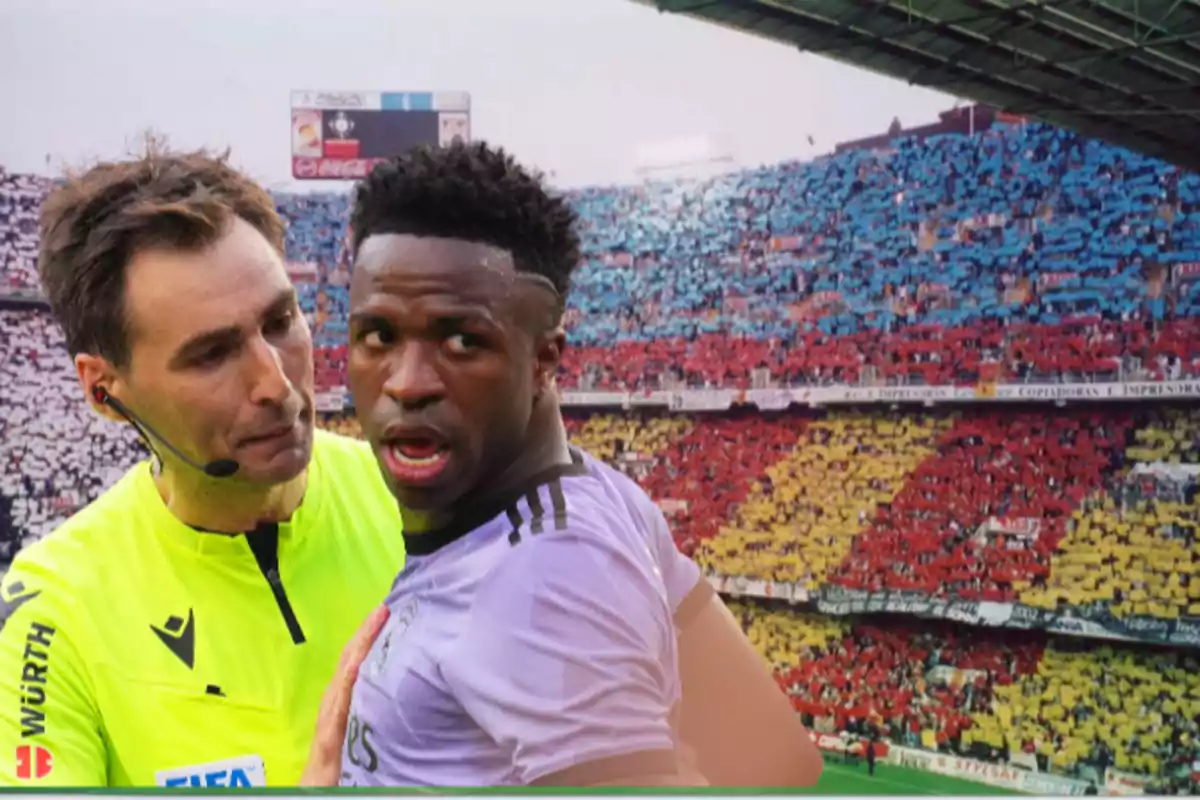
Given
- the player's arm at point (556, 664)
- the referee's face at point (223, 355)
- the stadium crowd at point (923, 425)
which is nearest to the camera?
the player's arm at point (556, 664)

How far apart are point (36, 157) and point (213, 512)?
0.92m

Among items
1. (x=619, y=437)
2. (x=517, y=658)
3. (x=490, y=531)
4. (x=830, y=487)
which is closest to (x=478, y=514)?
(x=490, y=531)

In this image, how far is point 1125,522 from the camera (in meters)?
2.01

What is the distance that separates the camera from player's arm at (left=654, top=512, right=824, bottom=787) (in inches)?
73.8

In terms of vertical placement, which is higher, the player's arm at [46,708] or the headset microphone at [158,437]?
the headset microphone at [158,437]

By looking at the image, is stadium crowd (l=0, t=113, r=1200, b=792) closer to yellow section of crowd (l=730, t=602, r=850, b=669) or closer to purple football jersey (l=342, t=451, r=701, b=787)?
yellow section of crowd (l=730, t=602, r=850, b=669)

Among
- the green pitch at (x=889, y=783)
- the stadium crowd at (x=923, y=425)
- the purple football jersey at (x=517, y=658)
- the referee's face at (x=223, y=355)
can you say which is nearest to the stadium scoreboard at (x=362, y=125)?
the stadium crowd at (x=923, y=425)

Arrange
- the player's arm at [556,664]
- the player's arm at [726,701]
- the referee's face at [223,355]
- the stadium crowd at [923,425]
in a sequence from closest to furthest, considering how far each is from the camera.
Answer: the player's arm at [556,664]
the referee's face at [223,355]
the player's arm at [726,701]
the stadium crowd at [923,425]

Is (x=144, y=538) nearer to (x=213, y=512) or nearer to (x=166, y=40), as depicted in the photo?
(x=213, y=512)

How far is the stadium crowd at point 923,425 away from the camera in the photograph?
6.49ft

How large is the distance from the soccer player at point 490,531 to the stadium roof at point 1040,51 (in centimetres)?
72

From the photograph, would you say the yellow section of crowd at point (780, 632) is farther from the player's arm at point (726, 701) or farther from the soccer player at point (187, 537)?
the soccer player at point (187, 537)

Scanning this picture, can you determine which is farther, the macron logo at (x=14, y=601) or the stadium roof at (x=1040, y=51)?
the stadium roof at (x=1040, y=51)

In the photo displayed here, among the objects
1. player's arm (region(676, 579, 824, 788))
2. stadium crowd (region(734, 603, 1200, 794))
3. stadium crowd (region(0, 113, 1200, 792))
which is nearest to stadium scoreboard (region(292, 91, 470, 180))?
stadium crowd (region(0, 113, 1200, 792))
